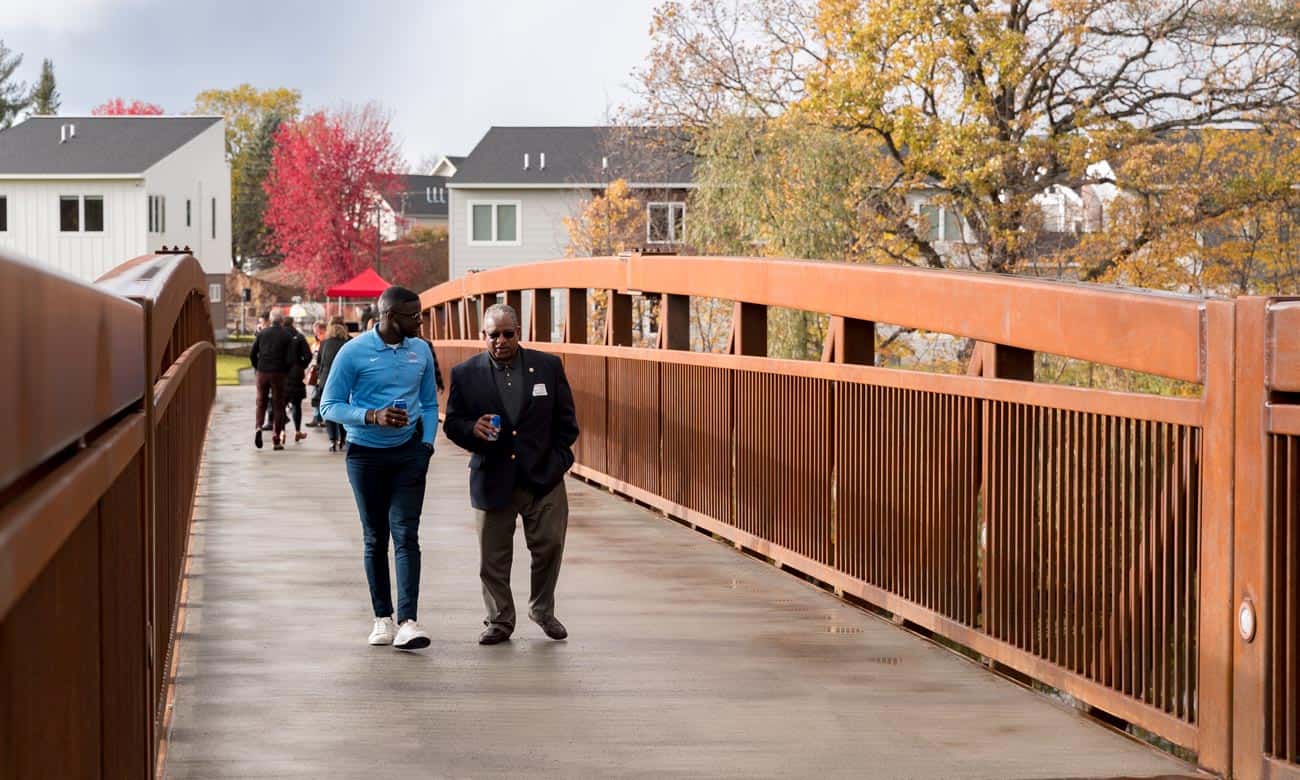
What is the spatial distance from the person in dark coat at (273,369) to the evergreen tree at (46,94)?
93.7 m

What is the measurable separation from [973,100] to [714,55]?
643cm

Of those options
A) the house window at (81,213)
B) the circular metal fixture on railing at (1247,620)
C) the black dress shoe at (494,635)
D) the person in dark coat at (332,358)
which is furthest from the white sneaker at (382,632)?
the house window at (81,213)

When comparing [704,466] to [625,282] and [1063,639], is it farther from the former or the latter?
[1063,639]

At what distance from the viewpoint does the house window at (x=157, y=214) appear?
54469 mm

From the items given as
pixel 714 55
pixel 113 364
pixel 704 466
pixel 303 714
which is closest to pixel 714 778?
pixel 303 714

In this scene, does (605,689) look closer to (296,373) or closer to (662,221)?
(296,373)

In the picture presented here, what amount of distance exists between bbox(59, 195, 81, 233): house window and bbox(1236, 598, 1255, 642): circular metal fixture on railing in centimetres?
5233

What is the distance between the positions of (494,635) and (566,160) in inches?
1888

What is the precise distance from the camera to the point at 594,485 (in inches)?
681

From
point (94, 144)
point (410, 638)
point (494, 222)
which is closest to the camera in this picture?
point (410, 638)

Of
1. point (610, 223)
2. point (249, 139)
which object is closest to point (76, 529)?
point (610, 223)

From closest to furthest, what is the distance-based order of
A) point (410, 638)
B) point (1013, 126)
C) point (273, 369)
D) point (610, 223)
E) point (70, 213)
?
1. point (410, 638)
2. point (273, 369)
3. point (1013, 126)
4. point (610, 223)
5. point (70, 213)

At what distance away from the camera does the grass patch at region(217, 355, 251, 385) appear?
148 feet

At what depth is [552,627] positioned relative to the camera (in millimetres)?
8797
